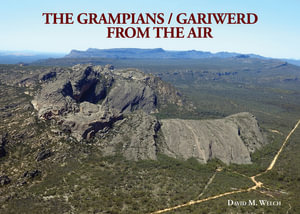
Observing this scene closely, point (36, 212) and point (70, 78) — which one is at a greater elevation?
point (70, 78)

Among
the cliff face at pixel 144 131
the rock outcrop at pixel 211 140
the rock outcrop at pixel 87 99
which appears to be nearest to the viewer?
the cliff face at pixel 144 131

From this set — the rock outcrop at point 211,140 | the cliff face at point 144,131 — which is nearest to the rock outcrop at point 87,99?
the cliff face at point 144,131

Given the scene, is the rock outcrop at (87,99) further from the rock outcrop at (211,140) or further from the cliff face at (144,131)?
the rock outcrop at (211,140)

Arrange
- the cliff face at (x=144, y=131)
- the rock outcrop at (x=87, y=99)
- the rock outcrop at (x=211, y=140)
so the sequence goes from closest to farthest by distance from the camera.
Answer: the cliff face at (x=144, y=131) < the rock outcrop at (x=87, y=99) < the rock outcrop at (x=211, y=140)

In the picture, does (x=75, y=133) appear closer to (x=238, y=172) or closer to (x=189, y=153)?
(x=189, y=153)

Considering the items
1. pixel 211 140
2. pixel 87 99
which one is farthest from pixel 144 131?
pixel 87 99

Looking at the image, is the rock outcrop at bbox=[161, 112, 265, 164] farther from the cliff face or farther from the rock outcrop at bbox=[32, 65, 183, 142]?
the rock outcrop at bbox=[32, 65, 183, 142]

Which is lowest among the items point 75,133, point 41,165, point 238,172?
point 238,172

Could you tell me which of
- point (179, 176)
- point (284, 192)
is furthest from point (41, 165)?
point (284, 192)

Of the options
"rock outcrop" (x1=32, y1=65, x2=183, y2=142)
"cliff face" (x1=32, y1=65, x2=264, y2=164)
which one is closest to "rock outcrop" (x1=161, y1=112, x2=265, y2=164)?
"cliff face" (x1=32, y1=65, x2=264, y2=164)
